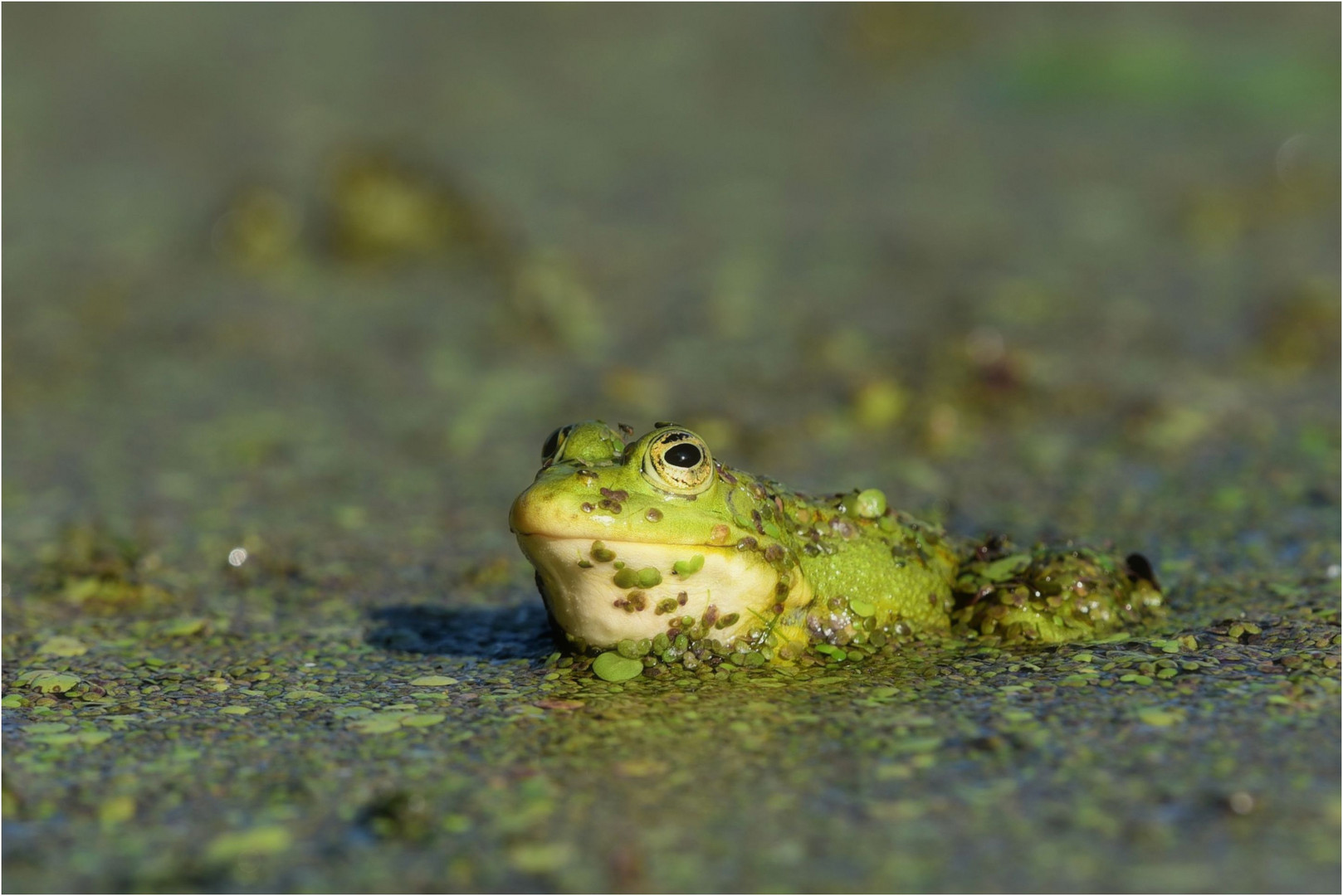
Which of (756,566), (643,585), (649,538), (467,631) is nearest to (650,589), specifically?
(643,585)

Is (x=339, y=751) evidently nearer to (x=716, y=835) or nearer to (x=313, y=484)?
(x=716, y=835)

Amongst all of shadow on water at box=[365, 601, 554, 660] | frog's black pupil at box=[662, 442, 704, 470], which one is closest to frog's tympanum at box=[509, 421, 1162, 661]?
frog's black pupil at box=[662, 442, 704, 470]

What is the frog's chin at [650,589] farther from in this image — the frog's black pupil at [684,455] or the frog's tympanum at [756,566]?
the frog's black pupil at [684,455]

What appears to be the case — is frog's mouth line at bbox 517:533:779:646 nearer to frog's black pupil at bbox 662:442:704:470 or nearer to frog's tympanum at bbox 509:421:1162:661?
frog's tympanum at bbox 509:421:1162:661

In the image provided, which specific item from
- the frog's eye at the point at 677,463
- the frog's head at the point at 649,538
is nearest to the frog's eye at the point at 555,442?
the frog's head at the point at 649,538

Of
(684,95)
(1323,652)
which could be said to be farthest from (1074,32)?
(1323,652)

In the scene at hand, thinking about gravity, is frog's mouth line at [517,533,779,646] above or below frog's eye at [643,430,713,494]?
below

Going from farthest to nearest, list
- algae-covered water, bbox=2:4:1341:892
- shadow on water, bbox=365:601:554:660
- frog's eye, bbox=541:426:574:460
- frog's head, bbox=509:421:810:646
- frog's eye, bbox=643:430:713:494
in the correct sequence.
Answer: shadow on water, bbox=365:601:554:660
frog's eye, bbox=541:426:574:460
frog's eye, bbox=643:430:713:494
frog's head, bbox=509:421:810:646
algae-covered water, bbox=2:4:1341:892
